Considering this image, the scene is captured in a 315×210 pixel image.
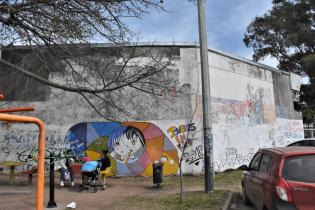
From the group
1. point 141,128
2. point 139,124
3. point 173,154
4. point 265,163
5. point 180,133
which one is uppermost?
point 139,124

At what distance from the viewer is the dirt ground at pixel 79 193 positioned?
480 inches

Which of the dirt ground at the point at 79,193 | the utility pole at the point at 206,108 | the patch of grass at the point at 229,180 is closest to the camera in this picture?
the dirt ground at the point at 79,193

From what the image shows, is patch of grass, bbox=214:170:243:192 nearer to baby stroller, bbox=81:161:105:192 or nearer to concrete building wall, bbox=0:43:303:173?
concrete building wall, bbox=0:43:303:173

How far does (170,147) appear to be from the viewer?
19.6 meters

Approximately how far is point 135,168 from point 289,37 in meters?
27.3

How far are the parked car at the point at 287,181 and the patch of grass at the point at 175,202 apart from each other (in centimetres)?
289

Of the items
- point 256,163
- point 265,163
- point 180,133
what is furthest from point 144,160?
point 265,163

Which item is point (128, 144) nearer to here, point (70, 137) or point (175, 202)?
point (70, 137)

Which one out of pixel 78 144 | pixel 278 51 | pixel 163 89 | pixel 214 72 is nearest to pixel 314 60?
pixel 278 51

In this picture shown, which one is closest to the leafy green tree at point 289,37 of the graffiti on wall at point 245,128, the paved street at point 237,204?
the graffiti on wall at point 245,128

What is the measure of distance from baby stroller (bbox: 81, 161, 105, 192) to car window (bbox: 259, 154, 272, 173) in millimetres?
6969

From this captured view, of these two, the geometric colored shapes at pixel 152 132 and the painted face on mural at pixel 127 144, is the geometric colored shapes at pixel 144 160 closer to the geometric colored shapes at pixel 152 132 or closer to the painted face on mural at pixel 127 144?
the painted face on mural at pixel 127 144

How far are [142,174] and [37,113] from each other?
525 centimetres

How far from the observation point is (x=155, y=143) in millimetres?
19547
